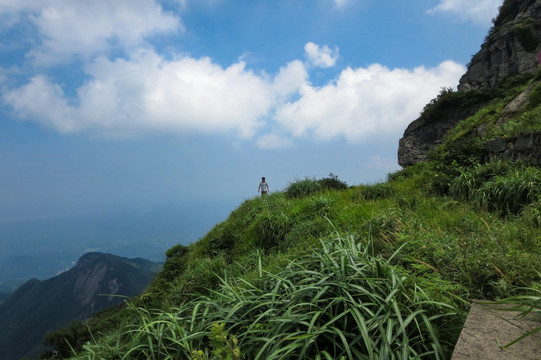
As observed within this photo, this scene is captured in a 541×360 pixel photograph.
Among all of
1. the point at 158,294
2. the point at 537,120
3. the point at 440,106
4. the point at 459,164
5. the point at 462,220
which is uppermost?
the point at 440,106

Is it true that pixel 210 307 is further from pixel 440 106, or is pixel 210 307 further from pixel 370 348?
pixel 440 106

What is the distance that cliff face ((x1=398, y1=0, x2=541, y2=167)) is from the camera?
2222 cm

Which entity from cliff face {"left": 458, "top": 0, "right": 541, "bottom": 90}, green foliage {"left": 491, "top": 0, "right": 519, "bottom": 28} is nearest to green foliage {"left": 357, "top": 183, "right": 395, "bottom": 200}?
cliff face {"left": 458, "top": 0, "right": 541, "bottom": 90}

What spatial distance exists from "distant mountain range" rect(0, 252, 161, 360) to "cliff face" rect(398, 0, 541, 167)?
361 feet

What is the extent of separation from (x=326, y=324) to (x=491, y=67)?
3056 cm

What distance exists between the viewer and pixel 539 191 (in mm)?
6746

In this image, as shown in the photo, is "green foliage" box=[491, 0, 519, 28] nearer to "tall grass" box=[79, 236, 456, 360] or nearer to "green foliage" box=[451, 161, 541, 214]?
"green foliage" box=[451, 161, 541, 214]

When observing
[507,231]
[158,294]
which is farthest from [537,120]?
[158,294]

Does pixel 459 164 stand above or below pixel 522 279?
above

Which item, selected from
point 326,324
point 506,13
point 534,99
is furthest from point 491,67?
point 326,324

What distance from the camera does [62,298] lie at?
13188 centimetres

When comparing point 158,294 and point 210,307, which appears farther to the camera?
point 158,294

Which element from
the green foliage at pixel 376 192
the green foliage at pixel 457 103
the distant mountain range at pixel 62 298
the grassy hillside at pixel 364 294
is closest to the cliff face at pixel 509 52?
the green foliage at pixel 457 103

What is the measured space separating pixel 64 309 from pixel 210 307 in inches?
6005
